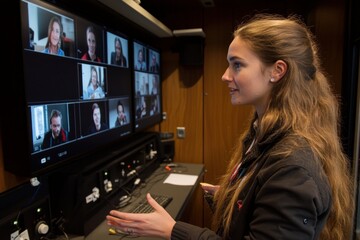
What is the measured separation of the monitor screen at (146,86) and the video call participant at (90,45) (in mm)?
656

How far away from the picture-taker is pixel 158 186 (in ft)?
7.38

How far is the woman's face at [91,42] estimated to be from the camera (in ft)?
5.21

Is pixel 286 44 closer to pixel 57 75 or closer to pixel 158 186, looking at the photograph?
pixel 57 75

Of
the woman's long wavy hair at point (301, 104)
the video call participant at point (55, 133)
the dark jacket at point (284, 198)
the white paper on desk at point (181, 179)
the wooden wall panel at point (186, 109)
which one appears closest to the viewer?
the dark jacket at point (284, 198)

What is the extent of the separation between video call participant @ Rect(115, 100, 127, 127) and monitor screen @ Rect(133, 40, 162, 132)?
0.23 metres

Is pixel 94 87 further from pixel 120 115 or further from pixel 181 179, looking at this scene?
pixel 181 179

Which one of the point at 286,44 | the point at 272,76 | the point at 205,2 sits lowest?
the point at 272,76

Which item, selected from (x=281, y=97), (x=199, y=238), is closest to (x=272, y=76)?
(x=281, y=97)

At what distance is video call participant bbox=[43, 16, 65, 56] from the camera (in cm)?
125

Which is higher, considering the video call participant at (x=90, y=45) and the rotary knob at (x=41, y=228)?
the video call participant at (x=90, y=45)

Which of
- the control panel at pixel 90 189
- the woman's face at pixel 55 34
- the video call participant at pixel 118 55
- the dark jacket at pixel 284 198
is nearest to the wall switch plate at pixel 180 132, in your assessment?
A: the control panel at pixel 90 189

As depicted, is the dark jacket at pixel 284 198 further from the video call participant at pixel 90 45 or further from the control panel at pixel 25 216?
the video call participant at pixel 90 45

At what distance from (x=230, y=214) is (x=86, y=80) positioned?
3.64 ft

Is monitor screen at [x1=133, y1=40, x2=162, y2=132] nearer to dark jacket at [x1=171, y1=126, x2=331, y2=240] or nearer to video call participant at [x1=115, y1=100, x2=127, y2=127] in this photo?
video call participant at [x1=115, y1=100, x2=127, y2=127]
